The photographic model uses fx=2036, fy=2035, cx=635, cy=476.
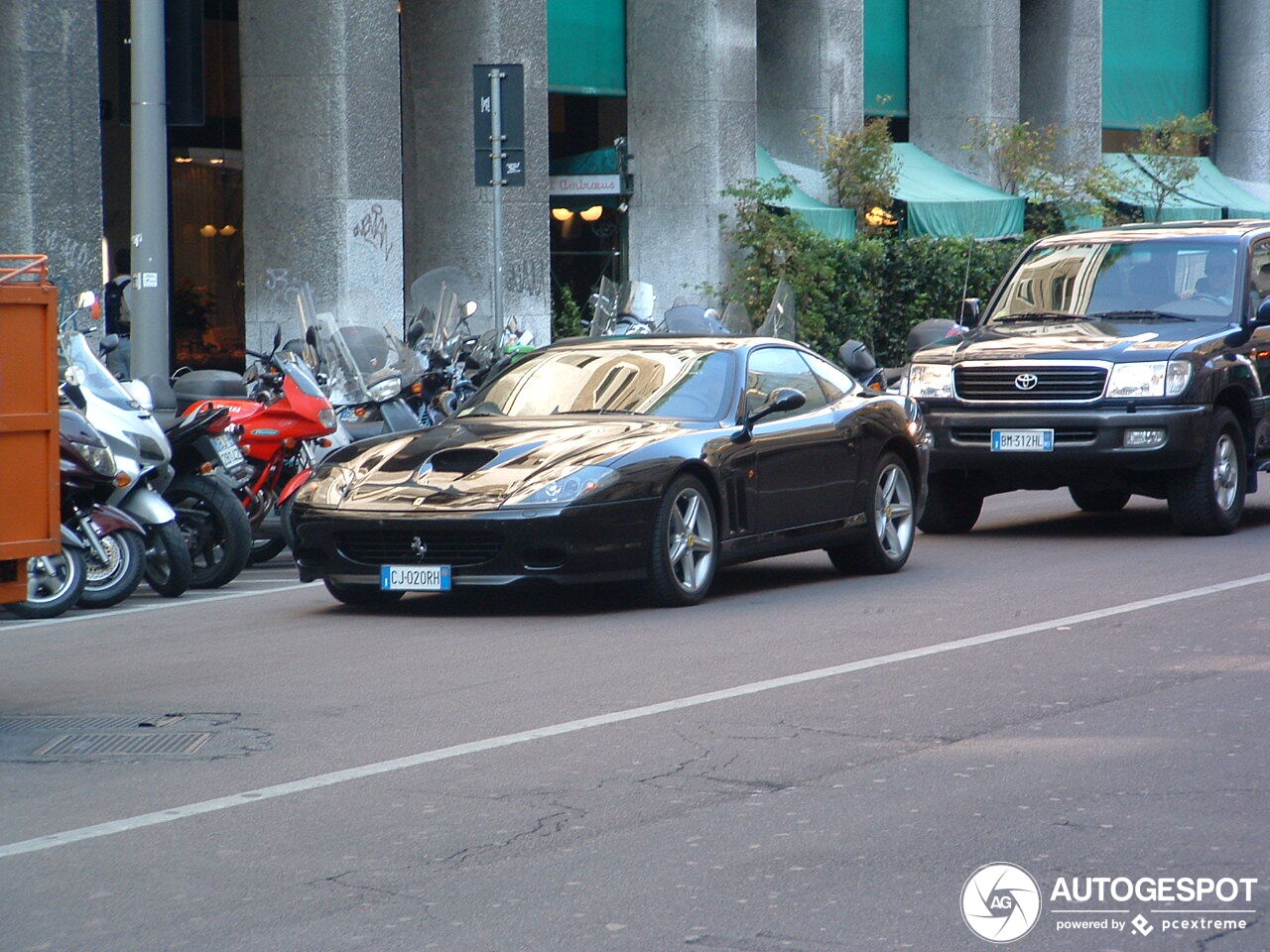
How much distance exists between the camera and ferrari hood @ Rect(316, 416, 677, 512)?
399 inches

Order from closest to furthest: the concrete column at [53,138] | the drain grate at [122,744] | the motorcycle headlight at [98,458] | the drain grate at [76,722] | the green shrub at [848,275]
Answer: the drain grate at [122,744], the drain grate at [76,722], the motorcycle headlight at [98,458], the concrete column at [53,138], the green shrub at [848,275]

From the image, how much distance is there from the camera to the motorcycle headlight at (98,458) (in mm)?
10461

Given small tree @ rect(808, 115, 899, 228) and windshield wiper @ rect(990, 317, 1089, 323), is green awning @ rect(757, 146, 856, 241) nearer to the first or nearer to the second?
small tree @ rect(808, 115, 899, 228)

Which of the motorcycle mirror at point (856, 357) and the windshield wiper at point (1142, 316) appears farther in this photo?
the motorcycle mirror at point (856, 357)

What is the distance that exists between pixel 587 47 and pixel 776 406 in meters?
19.2

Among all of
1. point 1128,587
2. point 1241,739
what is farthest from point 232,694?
point 1128,587

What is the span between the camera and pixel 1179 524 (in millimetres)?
13742

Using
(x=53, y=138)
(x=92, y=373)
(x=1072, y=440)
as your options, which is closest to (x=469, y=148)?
(x=53, y=138)

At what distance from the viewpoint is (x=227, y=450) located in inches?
484

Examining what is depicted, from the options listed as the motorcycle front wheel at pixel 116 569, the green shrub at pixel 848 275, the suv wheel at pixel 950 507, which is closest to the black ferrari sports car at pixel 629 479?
the motorcycle front wheel at pixel 116 569

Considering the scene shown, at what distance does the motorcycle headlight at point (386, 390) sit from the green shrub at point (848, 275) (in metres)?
14.2

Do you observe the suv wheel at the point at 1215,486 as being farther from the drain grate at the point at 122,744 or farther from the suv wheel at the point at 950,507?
the drain grate at the point at 122,744

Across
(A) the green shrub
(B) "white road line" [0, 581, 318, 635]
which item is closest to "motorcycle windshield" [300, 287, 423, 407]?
(B) "white road line" [0, 581, 318, 635]

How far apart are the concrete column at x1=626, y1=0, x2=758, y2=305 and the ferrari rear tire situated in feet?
63.6
